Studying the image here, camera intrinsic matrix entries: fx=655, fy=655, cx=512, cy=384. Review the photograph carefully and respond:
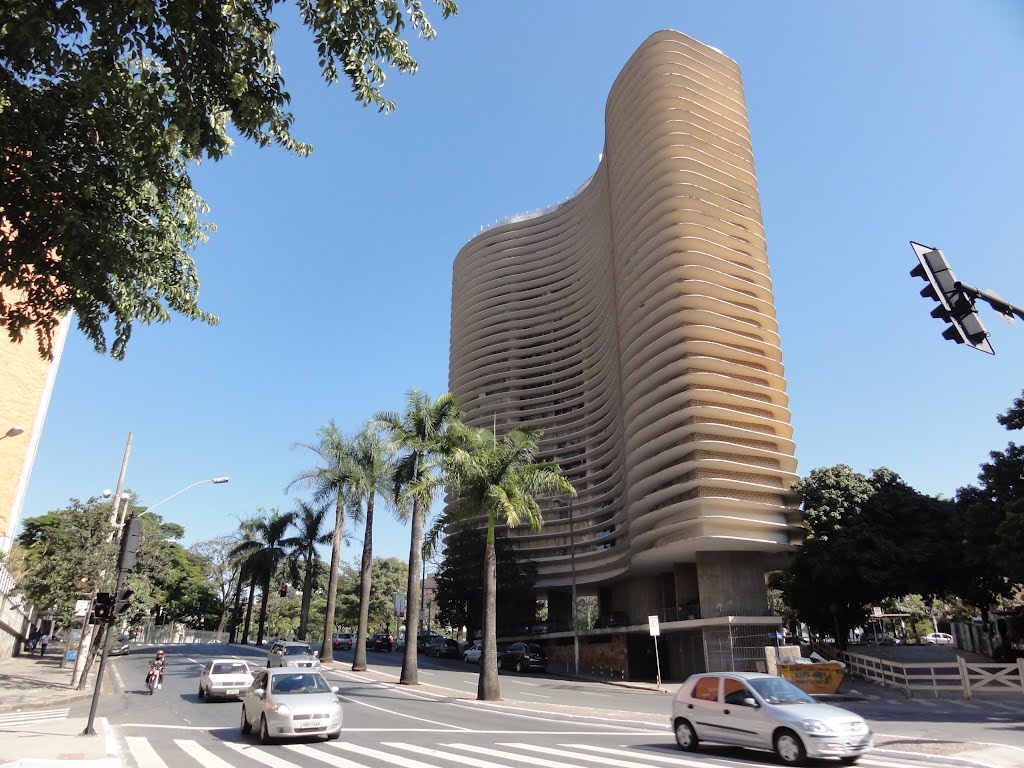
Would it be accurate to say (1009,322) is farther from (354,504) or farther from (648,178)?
(648,178)

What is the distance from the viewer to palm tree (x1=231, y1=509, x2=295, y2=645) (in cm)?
5522

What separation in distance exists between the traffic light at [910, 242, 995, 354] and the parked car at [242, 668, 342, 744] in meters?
12.9

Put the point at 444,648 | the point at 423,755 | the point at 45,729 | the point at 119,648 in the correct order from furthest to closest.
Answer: the point at 444,648 < the point at 119,648 < the point at 45,729 < the point at 423,755

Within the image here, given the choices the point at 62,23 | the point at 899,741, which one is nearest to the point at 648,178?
the point at 899,741

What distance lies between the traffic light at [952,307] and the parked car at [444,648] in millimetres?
45401

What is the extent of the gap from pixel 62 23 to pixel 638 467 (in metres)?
39.1

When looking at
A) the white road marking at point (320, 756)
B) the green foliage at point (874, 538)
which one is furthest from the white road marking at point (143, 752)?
the green foliage at point (874, 538)

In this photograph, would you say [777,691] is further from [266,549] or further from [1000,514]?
[266,549]

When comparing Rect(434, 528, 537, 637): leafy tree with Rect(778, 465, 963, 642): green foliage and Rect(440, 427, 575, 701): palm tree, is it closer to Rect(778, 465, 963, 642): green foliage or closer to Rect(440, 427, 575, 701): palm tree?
Rect(778, 465, 963, 642): green foliage

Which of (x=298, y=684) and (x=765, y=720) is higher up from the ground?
(x=298, y=684)

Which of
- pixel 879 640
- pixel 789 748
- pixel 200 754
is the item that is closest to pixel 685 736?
pixel 789 748

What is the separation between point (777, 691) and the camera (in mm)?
11688

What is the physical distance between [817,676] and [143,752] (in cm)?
2301

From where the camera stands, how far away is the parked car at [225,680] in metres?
21.3
